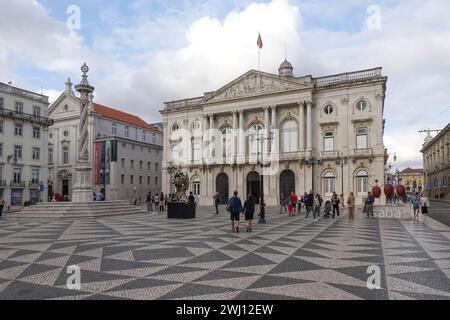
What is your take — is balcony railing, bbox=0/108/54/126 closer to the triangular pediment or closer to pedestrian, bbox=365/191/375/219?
the triangular pediment

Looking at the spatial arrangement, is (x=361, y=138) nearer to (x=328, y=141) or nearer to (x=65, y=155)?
(x=328, y=141)

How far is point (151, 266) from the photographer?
328 inches

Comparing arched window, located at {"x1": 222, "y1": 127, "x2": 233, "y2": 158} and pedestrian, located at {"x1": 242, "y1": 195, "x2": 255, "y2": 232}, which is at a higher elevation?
arched window, located at {"x1": 222, "y1": 127, "x2": 233, "y2": 158}

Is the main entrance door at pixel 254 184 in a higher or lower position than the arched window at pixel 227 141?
lower

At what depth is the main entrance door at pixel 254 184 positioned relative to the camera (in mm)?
46500

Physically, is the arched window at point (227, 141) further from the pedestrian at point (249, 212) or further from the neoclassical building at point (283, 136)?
the pedestrian at point (249, 212)

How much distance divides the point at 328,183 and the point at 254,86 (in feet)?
53.0

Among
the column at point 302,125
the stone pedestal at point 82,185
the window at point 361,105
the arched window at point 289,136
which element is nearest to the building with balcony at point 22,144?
the stone pedestal at point 82,185

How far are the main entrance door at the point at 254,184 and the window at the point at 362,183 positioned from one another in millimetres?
12391

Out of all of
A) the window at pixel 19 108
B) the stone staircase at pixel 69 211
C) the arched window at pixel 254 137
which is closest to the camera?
the stone staircase at pixel 69 211

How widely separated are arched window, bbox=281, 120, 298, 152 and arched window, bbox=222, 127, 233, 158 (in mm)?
7307

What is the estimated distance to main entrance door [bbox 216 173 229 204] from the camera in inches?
1929

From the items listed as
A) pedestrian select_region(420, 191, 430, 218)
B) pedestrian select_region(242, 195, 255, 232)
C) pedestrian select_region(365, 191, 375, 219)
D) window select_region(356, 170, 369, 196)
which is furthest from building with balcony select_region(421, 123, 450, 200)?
pedestrian select_region(242, 195, 255, 232)
